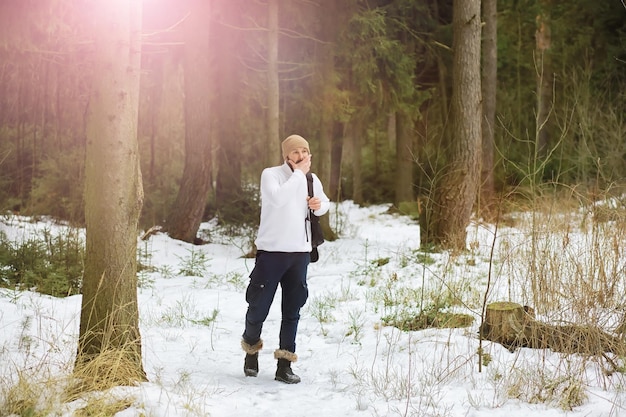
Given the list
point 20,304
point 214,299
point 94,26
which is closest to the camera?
point 94,26

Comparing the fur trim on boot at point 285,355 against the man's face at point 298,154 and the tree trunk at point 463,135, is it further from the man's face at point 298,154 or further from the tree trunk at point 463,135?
the tree trunk at point 463,135

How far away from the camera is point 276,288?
5.02 metres

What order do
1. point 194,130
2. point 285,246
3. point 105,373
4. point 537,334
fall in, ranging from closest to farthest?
point 105,373 → point 285,246 → point 537,334 → point 194,130

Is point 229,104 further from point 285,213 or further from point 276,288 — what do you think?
point 276,288

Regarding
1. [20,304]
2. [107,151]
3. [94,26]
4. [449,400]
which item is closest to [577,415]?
[449,400]

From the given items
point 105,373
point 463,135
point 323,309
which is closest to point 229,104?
point 463,135

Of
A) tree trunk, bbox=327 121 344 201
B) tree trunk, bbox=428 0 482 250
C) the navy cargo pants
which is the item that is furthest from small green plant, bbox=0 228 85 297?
tree trunk, bbox=327 121 344 201

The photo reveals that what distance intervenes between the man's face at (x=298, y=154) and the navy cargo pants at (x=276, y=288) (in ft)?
2.47

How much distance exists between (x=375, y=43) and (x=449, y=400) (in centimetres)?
1077

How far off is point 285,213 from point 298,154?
1.62 ft

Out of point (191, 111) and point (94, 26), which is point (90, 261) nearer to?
point (94, 26)

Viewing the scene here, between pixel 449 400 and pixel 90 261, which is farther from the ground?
pixel 90 261

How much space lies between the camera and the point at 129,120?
4.50 metres

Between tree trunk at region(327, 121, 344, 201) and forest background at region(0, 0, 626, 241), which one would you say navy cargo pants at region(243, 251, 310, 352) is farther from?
tree trunk at region(327, 121, 344, 201)
